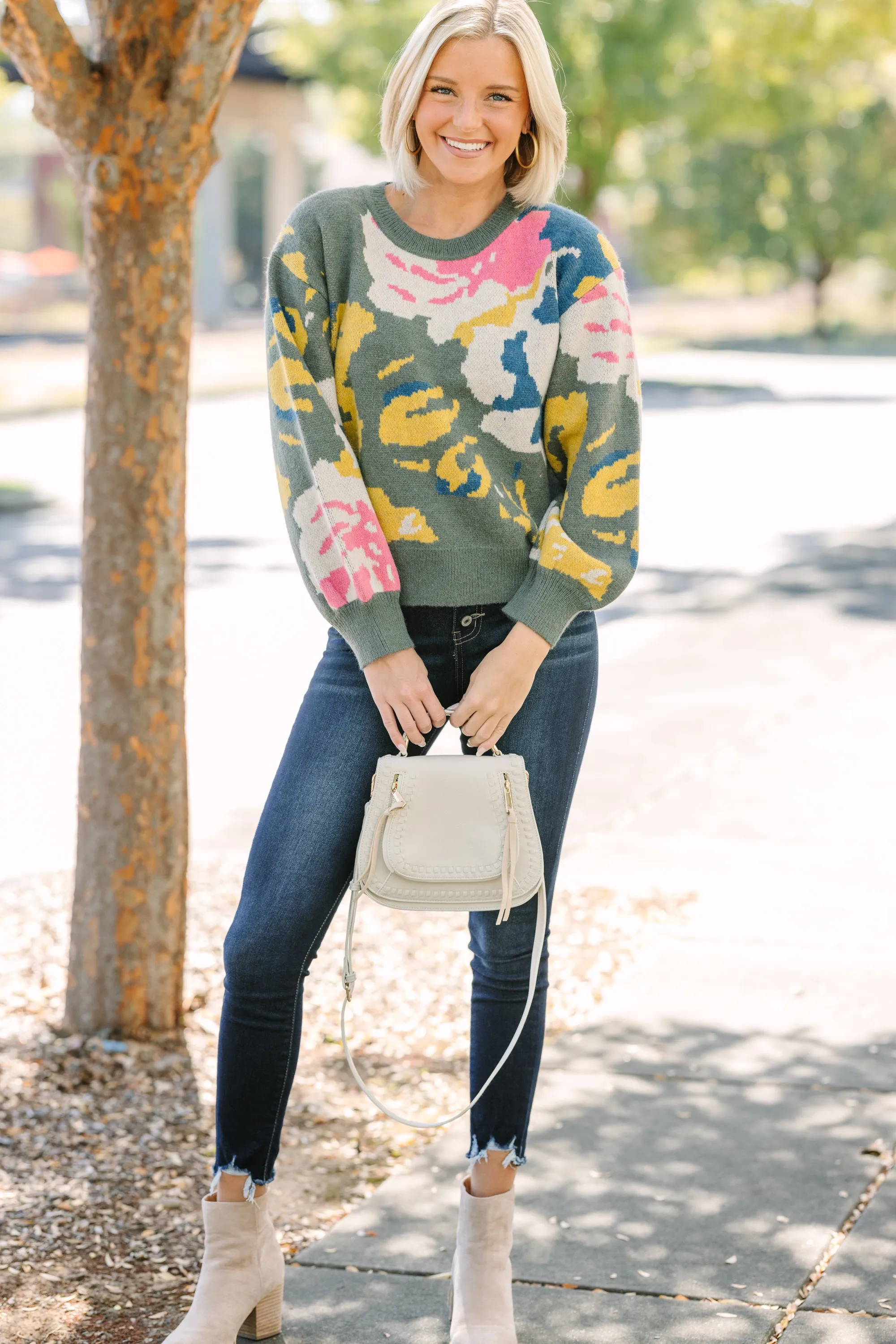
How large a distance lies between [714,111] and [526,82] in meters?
29.3

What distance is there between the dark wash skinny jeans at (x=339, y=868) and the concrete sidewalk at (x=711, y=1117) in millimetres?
395

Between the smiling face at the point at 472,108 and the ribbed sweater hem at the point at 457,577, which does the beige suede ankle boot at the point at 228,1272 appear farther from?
the smiling face at the point at 472,108

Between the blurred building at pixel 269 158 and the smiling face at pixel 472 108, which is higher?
the blurred building at pixel 269 158

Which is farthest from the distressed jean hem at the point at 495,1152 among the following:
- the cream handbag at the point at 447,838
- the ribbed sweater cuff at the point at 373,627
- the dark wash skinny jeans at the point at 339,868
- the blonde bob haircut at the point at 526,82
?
the blonde bob haircut at the point at 526,82

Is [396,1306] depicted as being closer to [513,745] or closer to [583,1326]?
[583,1326]

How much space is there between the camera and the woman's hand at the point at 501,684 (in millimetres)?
2625

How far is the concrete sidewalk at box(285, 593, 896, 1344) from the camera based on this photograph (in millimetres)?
2955

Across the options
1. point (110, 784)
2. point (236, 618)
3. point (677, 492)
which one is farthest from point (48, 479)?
point (110, 784)

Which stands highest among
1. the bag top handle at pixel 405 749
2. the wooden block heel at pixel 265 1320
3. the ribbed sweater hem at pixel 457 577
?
the ribbed sweater hem at pixel 457 577

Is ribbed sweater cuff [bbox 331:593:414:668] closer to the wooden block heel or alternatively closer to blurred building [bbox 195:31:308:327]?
the wooden block heel

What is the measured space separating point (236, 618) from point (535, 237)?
7.35 m

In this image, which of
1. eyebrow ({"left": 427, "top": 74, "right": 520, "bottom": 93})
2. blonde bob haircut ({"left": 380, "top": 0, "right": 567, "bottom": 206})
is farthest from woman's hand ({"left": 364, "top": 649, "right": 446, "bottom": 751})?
eyebrow ({"left": 427, "top": 74, "right": 520, "bottom": 93})

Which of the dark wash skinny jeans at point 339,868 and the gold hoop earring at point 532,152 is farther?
the gold hoop earring at point 532,152

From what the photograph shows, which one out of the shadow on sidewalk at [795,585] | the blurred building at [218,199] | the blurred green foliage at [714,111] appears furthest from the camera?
the blurred building at [218,199]
